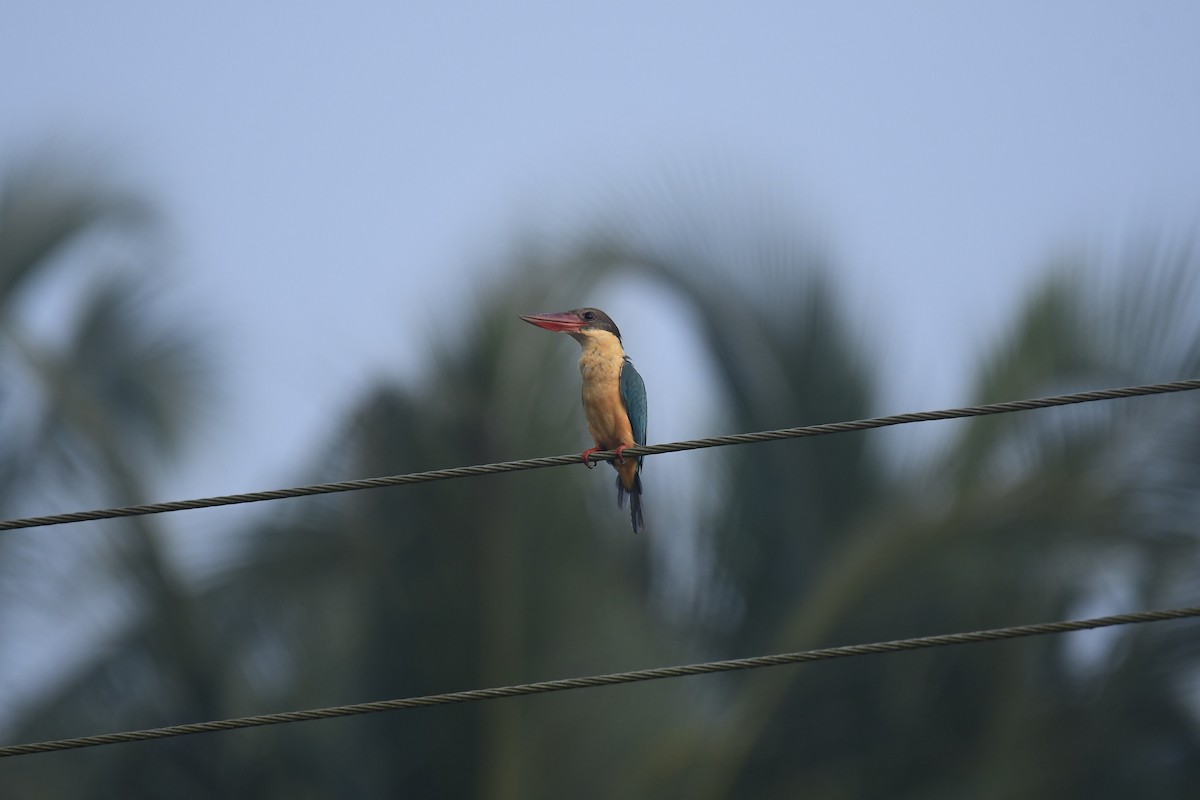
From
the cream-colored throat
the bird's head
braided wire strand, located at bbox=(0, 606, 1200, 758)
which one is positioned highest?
the bird's head

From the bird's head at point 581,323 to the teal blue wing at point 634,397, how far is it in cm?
24

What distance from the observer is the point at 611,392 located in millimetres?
6699

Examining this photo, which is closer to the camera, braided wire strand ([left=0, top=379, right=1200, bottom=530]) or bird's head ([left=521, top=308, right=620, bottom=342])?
braided wire strand ([left=0, top=379, right=1200, bottom=530])

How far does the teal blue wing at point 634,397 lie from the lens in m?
6.73

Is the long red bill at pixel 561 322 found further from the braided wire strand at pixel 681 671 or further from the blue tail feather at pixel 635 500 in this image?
the braided wire strand at pixel 681 671

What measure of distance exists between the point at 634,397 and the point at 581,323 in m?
0.52

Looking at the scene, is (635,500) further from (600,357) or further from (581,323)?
(581,323)

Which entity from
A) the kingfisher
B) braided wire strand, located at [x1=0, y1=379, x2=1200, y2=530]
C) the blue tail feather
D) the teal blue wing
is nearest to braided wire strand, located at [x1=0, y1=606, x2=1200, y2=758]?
braided wire strand, located at [x1=0, y1=379, x2=1200, y2=530]

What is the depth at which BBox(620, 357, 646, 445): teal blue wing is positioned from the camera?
673 centimetres

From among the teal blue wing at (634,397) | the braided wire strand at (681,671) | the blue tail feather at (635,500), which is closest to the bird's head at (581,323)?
the teal blue wing at (634,397)

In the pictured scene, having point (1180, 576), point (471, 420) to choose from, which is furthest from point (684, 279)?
point (1180, 576)

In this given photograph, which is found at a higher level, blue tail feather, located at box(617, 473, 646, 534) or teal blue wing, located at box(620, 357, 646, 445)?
teal blue wing, located at box(620, 357, 646, 445)

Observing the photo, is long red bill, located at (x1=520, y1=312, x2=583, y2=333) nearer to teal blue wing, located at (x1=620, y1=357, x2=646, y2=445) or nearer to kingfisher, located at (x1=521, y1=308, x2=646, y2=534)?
kingfisher, located at (x1=521, y1=308, x2=646, y2=534)

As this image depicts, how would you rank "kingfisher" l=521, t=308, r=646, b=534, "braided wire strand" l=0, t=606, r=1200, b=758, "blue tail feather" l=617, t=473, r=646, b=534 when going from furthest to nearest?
"blue tail feather" l=617, t=473, r=646, b=534, "kingfisher" l=521, t=308, r=646, b=534, "braided wire strand" l=0, t=606, r=1200, b=758
